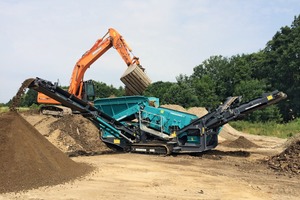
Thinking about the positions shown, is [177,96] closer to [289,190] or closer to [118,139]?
[118,139]

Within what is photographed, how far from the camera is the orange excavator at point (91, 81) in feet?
54.0

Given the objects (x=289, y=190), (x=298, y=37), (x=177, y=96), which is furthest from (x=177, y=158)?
(x=298, y=37)

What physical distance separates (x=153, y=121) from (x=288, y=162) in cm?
538

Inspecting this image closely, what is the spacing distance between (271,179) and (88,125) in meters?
10.3

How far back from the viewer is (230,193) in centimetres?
785

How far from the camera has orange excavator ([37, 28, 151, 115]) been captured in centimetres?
1645

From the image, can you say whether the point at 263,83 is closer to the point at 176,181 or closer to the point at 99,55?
the point at 99,55

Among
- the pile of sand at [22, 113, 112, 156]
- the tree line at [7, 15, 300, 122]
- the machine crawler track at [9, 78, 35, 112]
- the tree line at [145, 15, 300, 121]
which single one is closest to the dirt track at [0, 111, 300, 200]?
the pile of sand at [22, 113, 112, 156]

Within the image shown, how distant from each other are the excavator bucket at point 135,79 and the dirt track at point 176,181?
3859 millimetres

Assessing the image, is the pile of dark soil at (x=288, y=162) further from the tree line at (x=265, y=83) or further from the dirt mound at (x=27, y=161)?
the tree line at (x=265, y=83)

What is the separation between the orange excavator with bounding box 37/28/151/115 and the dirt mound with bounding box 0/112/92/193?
7.01 meters

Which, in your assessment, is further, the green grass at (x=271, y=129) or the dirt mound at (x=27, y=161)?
the green grass at (x=271, y=129)

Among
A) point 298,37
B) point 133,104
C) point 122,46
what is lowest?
point 133,104

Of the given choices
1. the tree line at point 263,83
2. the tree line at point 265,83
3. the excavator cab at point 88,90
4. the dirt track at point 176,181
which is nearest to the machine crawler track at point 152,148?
the dirt track at point 176,181
